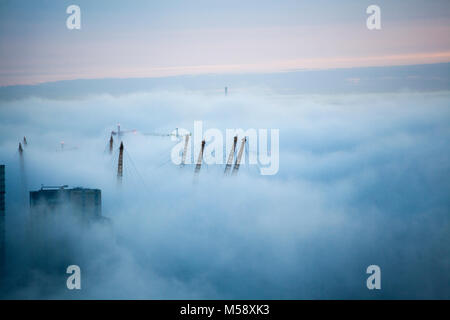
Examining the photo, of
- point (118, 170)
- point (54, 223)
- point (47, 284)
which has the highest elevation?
point (118, 170)

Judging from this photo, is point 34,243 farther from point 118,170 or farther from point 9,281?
point 118,170
